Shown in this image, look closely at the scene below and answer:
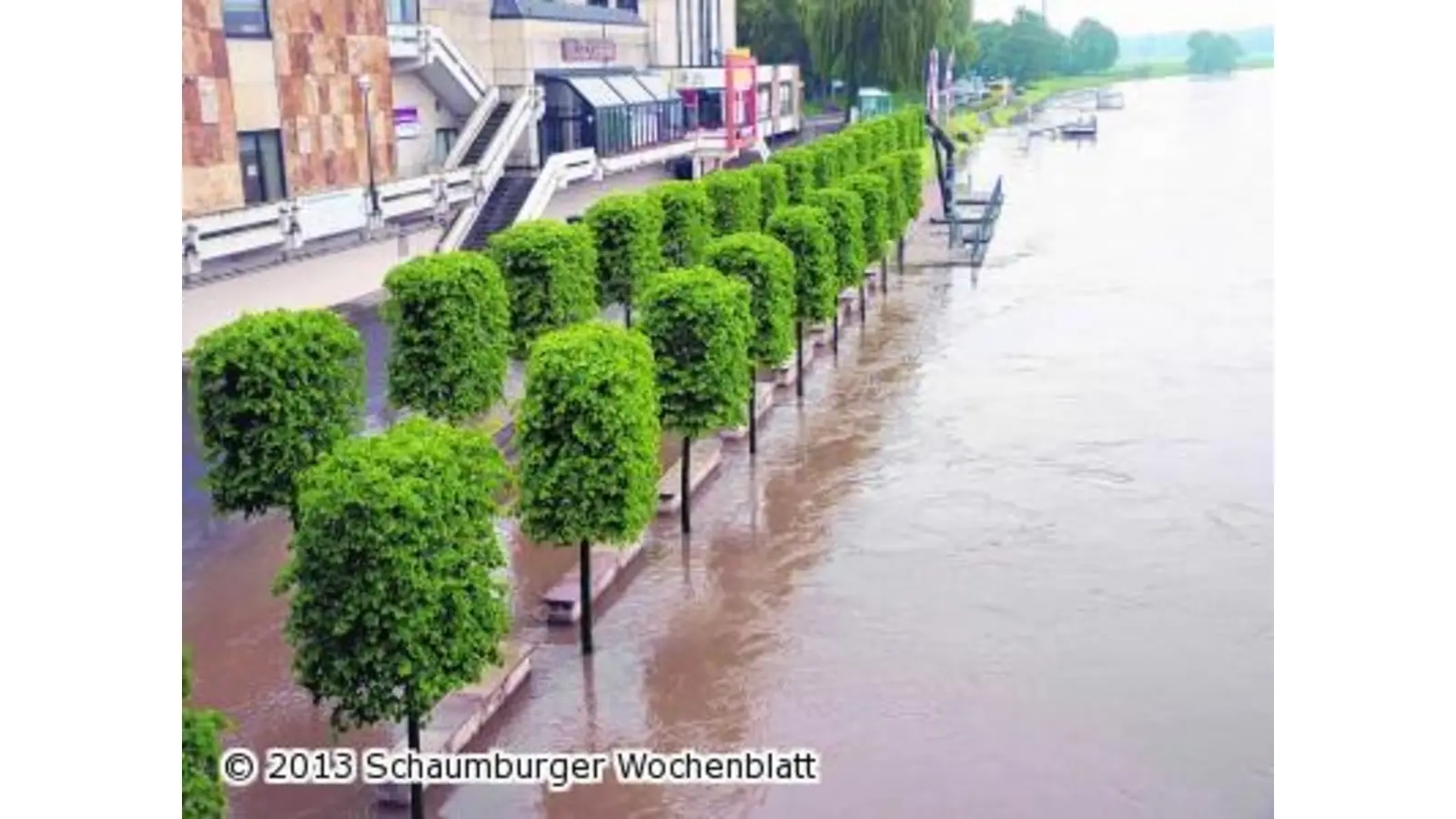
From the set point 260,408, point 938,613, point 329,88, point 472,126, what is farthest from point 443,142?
point 938,613

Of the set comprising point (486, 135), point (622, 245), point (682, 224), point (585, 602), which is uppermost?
point (486, 135)

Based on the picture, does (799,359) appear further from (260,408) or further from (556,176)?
(260,408)

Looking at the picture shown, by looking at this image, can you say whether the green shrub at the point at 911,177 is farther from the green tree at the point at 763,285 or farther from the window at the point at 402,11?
the green tree at the point at 763,285

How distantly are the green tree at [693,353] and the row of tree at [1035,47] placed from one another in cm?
13334

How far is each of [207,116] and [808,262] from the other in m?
13.0

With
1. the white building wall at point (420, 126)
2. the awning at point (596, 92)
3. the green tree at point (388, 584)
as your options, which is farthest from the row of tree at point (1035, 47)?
the green tree at point (388, 584)

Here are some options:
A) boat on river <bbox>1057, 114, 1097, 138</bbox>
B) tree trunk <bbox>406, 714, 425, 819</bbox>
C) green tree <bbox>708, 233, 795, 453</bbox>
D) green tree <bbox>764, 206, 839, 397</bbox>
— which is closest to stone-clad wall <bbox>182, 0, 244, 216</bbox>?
green tree <bbox>708, 233, 795, 453</bbox>

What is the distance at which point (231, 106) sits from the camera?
30.7 m

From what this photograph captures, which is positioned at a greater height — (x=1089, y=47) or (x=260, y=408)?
(x=1089, y=47)

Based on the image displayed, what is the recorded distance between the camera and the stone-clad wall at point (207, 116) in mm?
28953

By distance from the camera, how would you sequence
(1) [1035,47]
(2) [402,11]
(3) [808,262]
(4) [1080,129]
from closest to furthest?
1. (3) [808,262]
2. (2) [402,11]
3. (4) [1080,129]
4. (1) [1035,47]

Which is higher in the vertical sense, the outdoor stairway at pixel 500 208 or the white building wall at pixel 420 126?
the white building wall at pixel 420 126

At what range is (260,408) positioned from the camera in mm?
19984

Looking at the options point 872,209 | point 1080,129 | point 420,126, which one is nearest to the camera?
point 872,209
